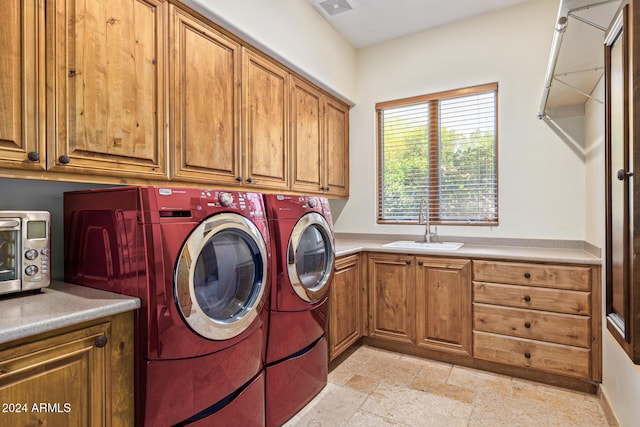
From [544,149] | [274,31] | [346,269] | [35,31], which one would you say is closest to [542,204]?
[544,149]

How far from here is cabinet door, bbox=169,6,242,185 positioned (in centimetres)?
184

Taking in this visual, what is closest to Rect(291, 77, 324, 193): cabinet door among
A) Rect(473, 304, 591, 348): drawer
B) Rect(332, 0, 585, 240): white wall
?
Rect(332, 0, 585, 240): white wall

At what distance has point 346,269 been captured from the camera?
8.86 feet

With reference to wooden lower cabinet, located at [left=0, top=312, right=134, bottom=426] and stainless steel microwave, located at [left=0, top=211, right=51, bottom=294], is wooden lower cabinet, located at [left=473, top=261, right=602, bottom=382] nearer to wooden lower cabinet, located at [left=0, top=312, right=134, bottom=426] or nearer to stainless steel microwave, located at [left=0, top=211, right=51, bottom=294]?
wooden lower cabinet, located at [left=0, top=312, right=134, bottom=426]

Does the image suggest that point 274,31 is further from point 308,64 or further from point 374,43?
point 374,43

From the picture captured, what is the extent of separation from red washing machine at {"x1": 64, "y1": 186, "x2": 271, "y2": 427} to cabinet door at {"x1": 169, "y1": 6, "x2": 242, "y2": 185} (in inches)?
19.2

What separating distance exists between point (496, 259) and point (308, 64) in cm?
208

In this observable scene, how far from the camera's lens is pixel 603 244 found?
2113 mm

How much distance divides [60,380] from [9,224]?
22.5 inches

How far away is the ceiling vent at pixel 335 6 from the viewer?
9.16 feet

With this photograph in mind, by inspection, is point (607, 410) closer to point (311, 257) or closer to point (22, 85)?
point (311, 257)

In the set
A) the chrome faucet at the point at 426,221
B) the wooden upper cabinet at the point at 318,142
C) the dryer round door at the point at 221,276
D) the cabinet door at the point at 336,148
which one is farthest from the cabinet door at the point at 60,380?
the chrome faucet at the point at 426,221

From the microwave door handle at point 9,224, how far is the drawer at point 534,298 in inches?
102

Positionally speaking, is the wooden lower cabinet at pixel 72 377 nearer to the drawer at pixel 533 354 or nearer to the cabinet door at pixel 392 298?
Answer: the cabinet door at pixel 392 298
